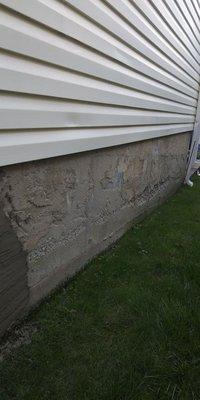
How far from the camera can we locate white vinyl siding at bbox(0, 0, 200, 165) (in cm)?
227

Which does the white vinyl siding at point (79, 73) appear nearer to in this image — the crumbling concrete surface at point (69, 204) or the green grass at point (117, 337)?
the crumbling concrete surface at point (69, 204)

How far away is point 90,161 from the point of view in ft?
11.3

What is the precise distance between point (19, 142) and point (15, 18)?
0.65 metres

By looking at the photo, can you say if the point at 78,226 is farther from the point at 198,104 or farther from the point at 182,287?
the point at 198,104

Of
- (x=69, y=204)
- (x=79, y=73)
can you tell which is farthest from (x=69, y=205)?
(x=79, y=73)

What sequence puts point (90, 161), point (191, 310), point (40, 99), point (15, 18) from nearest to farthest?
1. point (15, 18)
2. point (40, 99)
3. point (191, 310)
4. point (90, 161)

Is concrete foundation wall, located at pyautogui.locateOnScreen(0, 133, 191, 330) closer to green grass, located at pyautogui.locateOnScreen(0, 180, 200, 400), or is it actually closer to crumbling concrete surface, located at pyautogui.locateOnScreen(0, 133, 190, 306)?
crumbling concrete surface, located at pyautogui.locateOnScreen(0, 133, 190, 306)

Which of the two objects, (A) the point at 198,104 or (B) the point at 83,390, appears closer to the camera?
(B) the point at 83,390

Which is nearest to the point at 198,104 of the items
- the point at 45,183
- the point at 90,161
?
the point at 90,161

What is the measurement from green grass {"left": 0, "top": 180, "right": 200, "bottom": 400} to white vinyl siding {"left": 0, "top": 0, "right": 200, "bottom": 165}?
111 cm

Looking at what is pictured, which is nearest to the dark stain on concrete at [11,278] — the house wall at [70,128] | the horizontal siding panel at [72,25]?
the house wall at [70,128]

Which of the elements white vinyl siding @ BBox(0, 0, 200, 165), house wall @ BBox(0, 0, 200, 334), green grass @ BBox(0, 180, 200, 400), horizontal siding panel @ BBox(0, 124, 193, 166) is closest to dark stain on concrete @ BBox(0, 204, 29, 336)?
house wall @ BBox(0, 0, 200, 334)

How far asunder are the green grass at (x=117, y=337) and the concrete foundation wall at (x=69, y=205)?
0.69 feet

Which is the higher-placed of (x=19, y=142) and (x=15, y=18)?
(x=15, y=18)
